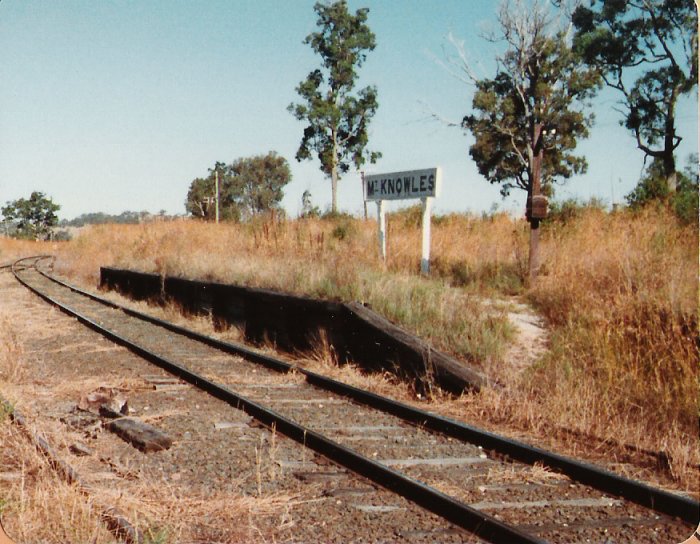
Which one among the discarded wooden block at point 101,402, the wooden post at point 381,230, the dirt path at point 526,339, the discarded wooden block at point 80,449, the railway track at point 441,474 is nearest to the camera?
the railway track at point 441,474

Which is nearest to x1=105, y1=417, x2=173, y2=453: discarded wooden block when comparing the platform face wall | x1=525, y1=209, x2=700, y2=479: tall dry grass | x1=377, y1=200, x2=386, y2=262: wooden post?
the platform face wall

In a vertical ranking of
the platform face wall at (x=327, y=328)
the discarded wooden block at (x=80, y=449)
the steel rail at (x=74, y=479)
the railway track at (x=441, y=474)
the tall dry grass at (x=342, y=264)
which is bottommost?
the railway track at (x=441, y=474)

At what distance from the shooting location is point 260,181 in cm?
1502

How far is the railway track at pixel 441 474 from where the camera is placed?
3465mm

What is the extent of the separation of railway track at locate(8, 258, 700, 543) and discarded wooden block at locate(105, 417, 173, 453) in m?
0.28

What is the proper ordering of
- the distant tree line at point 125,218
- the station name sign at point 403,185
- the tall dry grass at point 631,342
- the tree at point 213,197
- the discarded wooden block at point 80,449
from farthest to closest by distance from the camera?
the distant tree line at point 125,218, the tree at point 213,197, the station name sign at point 403,185, the tall dry grass at point 631,342, the discarded wooden block at point 80,449

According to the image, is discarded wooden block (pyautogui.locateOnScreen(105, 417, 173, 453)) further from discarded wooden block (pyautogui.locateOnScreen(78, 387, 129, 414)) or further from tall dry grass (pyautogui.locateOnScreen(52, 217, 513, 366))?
tall dry grass (pyautogui.locateOnScreen(52, 217, 513, 366))

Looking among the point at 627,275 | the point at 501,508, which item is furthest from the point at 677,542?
the point at 627,275

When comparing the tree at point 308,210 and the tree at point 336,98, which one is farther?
the tree at point 308,210

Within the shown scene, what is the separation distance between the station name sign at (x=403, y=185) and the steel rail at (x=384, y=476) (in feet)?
15.3

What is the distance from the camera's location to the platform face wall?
21.7 feet

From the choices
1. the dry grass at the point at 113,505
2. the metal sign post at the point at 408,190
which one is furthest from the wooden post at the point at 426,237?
the dry grass at the point at 113,505

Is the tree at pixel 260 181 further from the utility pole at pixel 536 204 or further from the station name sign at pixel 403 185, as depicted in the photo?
the utility pole at pixel 536 204

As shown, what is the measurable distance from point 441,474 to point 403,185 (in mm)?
7000
